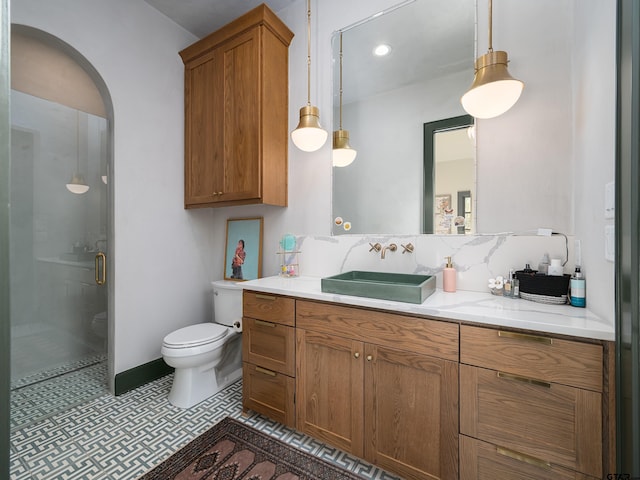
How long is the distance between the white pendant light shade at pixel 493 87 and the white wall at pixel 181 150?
185mm

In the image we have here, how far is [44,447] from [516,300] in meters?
2.68

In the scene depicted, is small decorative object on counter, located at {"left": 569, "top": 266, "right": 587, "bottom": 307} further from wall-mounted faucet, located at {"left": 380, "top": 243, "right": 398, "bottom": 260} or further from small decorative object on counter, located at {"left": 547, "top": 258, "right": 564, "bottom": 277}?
wall-mounted faucet, located at {"left": 380, "top": 243, "right": 398, "bottom": 260}

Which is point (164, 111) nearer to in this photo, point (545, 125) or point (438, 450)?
point (545, 125)

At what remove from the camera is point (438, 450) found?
1208mm

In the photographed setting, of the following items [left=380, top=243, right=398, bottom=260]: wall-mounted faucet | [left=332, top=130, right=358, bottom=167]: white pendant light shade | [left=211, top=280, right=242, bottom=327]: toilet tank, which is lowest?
[left=211, top=280, right=242, bottom=327]: toilet tank

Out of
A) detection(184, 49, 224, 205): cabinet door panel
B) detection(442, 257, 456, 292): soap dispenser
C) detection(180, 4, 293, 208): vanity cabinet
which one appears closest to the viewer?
detection(442, 257, 456, 292): soap dispenser

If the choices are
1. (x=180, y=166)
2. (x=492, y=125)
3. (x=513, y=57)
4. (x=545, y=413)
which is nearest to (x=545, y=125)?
(x=492, y=125)

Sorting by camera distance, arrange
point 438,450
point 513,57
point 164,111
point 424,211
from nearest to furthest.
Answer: point 438,450 → point 513,57 → point 424,211 → point 164,111

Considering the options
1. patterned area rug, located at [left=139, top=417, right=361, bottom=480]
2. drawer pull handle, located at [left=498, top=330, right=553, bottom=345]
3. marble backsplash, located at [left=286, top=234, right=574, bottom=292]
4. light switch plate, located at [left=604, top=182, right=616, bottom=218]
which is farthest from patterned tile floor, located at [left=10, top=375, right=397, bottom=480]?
light switch plate, located at [left=604, top=182, right=616, bottom=218]

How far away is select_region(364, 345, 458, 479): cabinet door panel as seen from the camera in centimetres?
118

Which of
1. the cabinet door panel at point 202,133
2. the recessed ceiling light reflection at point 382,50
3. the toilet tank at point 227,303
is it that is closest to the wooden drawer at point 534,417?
the toilet tank at point 227,303

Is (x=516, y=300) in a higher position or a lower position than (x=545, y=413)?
higher

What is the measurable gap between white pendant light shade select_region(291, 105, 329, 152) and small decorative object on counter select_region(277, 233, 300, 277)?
→ 2.41 ft

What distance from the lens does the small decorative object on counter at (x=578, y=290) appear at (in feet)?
4.01
